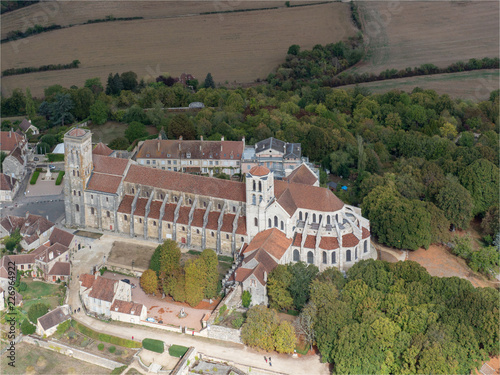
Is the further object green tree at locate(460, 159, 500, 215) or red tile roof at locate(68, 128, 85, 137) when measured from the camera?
green tree at locate(460, 159, 500, 215)

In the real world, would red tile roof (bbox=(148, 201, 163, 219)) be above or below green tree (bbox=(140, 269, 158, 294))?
above

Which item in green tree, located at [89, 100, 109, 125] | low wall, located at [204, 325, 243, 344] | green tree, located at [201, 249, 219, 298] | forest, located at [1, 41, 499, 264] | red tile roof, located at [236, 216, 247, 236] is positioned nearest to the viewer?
low wall, located at [204, 325, 243, 344]

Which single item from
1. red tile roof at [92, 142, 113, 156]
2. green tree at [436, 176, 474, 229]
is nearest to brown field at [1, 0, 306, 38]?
red tile roof at [92, 142, 113, 156]

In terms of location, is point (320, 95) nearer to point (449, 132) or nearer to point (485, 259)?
point (449, 132)

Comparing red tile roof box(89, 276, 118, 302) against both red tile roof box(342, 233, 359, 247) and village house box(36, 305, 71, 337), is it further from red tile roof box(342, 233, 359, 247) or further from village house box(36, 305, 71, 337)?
red tile roof box(342, 233, 359, 247)

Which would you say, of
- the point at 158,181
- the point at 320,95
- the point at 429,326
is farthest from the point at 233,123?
the point at 429,326

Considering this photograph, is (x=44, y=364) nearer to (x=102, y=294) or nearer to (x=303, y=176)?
(x=102, y=294)
